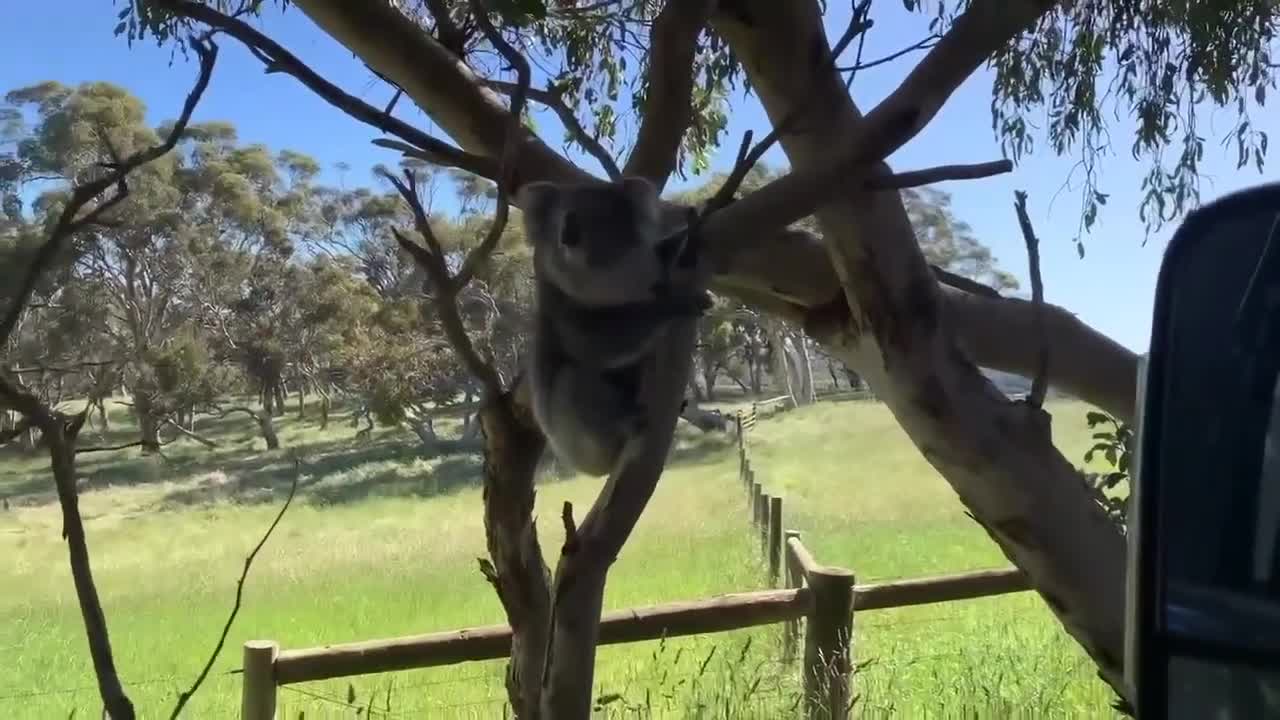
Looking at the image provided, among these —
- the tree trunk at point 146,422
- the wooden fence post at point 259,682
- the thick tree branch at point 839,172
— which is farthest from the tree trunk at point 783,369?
the thick tree branch at point 839,172

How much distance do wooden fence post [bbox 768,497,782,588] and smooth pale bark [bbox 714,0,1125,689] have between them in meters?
2.23

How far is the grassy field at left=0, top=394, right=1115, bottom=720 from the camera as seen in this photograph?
2383 mm

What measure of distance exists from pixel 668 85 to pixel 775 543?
2558 mm

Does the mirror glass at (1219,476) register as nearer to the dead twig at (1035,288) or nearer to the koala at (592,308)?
the dead twig at (1035,288)

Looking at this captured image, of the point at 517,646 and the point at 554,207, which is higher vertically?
the point at 554,207

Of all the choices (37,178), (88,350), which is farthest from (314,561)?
(37,178)

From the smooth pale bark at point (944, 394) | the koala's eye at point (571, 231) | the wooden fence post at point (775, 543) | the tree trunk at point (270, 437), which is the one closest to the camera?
the smooth pale bark at point (944, 394)

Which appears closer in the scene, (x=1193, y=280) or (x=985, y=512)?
(x=1193, y=280)

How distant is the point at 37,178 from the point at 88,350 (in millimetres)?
699

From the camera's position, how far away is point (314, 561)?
4.12m

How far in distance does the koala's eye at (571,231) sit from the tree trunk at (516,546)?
1.07ft

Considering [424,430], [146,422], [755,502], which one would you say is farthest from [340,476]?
[146,422]

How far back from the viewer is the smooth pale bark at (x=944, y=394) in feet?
4.08

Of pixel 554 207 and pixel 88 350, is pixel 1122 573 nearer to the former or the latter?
pixel 554 207
